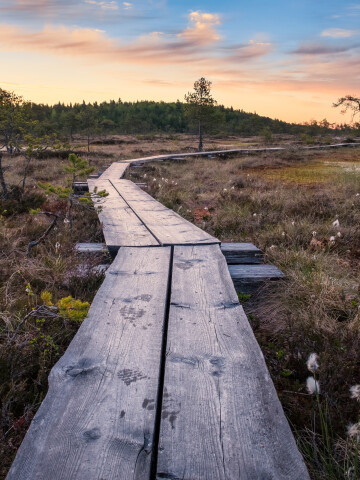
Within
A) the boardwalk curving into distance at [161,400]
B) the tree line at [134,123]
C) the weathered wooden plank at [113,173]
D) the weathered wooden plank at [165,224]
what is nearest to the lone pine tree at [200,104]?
the tree line at [134,123]

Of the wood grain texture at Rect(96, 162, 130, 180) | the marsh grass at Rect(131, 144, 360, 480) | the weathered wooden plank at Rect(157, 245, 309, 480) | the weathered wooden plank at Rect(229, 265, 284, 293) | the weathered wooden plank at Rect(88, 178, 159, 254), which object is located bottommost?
the marsh grass at Rect(131, 144, 360, 480)

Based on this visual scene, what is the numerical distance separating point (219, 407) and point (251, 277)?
6.42 ft

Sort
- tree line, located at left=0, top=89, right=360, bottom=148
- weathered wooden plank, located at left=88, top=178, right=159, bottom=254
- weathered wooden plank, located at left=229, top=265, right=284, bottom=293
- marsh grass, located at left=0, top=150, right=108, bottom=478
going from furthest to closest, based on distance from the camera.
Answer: tree line, located at left=0, top=89, right=360, bottom=148 → weathered wooden plank, located at left=88, top=178, right=159, bottom=254 → weathered wooden plank, located at left=229, top=265, right=284, bottom=293 → marsh grass, located at left=0, top=150, right=108, bottom=478

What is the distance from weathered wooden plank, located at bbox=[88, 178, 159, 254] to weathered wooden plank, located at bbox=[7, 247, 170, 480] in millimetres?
1404

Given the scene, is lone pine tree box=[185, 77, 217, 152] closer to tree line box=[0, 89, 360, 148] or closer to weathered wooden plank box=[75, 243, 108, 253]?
tree line box=[0, 89, 360, 148]

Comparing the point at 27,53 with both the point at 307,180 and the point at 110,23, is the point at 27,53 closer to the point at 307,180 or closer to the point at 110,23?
the point at 110,23

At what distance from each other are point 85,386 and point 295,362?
4.96 ft

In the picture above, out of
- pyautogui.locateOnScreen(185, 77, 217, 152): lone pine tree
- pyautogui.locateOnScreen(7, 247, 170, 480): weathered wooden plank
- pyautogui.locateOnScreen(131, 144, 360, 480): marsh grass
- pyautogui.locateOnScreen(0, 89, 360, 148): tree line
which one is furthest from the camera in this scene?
pyautogui.locateOnScreen(0, 89, 360, 148): tree line

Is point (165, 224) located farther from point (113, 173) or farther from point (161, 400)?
point (113, 173)

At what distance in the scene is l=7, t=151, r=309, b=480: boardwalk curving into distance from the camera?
1048mm

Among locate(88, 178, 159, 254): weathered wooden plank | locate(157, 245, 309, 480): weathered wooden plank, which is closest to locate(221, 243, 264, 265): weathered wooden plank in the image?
locate(88, 178, 159, 254): weathered wooden plank

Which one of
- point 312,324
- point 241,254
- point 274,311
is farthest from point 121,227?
point 312,324

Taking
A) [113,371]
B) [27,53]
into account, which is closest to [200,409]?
[113,371]

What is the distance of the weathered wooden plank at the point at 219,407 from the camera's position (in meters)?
1.05
